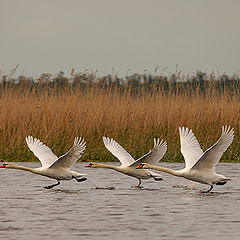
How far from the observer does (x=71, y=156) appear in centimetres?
1381

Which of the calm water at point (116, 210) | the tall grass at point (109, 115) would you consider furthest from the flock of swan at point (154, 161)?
the tall grass at point (109, 115)

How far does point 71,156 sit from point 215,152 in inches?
101

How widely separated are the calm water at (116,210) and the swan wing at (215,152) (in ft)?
1.72

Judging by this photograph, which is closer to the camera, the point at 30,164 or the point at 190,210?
the point at 190,210

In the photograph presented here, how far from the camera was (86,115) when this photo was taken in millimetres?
20828

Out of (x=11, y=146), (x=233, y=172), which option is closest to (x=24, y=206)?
(x=233, y=172)

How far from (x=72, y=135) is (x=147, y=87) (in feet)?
9.76

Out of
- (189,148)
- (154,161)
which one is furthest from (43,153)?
(189,148)

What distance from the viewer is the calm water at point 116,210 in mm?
9102

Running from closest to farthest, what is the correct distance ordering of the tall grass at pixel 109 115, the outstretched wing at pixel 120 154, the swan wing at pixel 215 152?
the swan wing at pixel 215 152
the outstretched wing at pixel 120 154
the tall grass at pixel 109 115

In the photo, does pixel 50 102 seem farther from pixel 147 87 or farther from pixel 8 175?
pixel 8 175

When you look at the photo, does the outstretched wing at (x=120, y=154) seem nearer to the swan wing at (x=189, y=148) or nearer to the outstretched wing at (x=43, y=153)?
the outstretched wing at (x=43, y=153)

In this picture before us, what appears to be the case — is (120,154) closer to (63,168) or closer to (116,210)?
(63,168)

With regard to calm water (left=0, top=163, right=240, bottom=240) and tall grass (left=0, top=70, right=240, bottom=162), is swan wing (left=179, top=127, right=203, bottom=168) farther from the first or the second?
tall grass (left=0, top=70, right=240, bottom=162)
